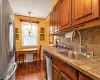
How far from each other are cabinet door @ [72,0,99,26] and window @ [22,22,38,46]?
421 centimetres

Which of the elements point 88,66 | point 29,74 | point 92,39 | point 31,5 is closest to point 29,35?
point 31,5

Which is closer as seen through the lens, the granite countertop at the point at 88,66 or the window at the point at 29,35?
the granite countertop at the point at 88,66

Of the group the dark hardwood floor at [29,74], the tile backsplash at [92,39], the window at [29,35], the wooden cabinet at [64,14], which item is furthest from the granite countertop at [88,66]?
the window at [29,35]

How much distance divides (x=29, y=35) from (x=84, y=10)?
15.1 ft

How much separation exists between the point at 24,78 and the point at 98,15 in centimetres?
273

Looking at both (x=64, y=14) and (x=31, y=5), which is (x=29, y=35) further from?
(x=64, y=14)

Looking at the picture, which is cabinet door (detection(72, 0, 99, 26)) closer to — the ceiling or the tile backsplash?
the tile backsplash

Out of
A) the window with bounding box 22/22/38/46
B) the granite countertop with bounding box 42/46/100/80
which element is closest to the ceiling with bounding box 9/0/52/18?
the window with bounding box 22/22/38/46

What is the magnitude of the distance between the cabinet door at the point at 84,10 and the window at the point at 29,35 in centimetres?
421

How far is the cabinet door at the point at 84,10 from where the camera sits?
991mm

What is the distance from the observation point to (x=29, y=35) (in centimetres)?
546

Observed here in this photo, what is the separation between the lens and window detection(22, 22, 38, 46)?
17.5ft

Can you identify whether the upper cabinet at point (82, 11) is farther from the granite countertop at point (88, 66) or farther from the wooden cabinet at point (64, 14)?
the granite countertop at point (88, 66)

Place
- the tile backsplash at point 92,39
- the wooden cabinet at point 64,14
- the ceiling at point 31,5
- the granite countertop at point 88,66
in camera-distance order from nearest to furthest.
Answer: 1. the granite countertop at point 88,66
2. the tile backsplash at point 92,39
3. the wooden cabinet at point 64,14
4. the ceiling at point 31,5
